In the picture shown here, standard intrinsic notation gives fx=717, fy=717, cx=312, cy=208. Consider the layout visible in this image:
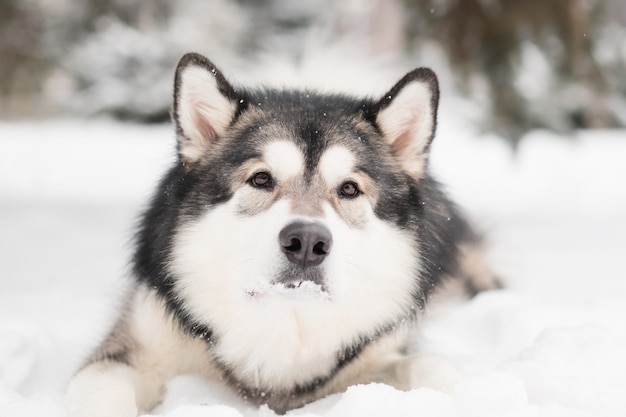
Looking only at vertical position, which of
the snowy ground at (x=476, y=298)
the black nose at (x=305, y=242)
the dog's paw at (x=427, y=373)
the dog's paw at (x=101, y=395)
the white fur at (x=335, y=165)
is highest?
the white fur at (x=335, y=165)

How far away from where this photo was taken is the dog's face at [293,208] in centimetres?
236

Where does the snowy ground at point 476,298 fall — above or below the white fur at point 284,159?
below

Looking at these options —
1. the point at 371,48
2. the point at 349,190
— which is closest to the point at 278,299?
the point at 349,190

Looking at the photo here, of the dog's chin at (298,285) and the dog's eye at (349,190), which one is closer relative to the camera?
the dog's chin at (298,285)

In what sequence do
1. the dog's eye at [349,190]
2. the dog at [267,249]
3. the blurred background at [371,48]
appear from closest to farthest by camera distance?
the dog at [267,249]
the dog's eye at [349,190]
the blurred background at [371,48]

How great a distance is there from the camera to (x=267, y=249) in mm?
2279

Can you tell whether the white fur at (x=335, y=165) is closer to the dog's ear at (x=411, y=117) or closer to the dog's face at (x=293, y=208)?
the dog's face at (x=293, y=208)

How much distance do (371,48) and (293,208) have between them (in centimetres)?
425

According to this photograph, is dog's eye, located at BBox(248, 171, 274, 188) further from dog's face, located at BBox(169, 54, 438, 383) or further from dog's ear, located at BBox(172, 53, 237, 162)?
dog's ear, located at BBox(172, 53, 237, 162)

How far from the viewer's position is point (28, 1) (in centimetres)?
616

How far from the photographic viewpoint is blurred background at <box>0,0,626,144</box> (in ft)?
19.1

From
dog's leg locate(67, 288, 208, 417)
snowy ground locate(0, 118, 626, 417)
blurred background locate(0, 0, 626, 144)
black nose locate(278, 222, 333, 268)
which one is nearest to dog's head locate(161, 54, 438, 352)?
black nose locate(278, 222, 333, 268)

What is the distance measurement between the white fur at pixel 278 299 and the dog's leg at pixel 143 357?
0.15 meters

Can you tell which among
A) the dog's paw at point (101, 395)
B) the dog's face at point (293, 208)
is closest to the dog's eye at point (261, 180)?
the dog's face at point (293, 208)
